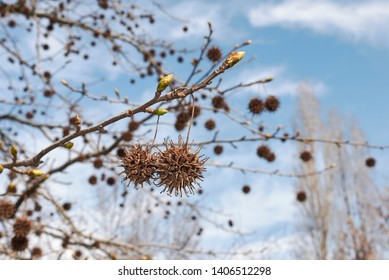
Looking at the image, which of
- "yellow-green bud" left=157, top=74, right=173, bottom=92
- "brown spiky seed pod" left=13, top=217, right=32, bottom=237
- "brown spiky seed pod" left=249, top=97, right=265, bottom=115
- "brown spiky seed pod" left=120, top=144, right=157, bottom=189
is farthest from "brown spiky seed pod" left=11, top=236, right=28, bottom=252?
"yellow-green bud" left=157, top=74, right=173, bottom=92

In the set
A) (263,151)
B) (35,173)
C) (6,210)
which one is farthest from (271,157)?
(35,173)

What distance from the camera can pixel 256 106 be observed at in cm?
333

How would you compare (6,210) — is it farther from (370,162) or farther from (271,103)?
(370,162)

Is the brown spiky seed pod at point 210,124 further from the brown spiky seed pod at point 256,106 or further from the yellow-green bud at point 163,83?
the yellow-green bud at point 163,83

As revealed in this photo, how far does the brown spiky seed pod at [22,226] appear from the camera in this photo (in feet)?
11.6

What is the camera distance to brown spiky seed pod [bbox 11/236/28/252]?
3617 millimetres

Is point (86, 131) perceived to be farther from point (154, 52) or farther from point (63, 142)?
point (154, 52)

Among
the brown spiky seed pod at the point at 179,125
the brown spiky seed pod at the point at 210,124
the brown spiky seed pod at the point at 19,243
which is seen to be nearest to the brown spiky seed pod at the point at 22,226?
the brown spiky seed pod at the point at 19,243

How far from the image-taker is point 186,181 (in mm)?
1501

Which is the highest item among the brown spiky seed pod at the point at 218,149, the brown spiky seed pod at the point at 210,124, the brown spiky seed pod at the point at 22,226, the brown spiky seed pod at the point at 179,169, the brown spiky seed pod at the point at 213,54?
the brown spiky seed pod at the point at 213,54

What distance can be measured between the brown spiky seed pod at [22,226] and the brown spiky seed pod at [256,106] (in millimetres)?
1788

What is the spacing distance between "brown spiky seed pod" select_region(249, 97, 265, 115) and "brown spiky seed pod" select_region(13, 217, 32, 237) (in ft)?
5.87

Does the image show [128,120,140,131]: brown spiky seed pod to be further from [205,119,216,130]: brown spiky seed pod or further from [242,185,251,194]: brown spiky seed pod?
[242,185,251,194]: brown spiky seed pod

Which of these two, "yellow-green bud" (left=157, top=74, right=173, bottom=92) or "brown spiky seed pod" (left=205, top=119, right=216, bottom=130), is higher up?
"brown spiky seed pod" (left=205, top=119, right=216, bottom=130)
